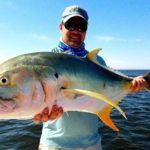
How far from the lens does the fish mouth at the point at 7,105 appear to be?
2674mm

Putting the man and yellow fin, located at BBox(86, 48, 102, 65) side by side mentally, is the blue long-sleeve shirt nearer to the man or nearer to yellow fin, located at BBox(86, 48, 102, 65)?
the man

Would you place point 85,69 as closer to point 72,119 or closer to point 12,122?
point 72,119

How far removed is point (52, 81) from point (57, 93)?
0.13m

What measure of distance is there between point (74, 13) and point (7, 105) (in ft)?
6.63

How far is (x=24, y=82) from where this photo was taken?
2791 millimetres

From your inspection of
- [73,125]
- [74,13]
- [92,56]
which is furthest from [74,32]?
[73,125]

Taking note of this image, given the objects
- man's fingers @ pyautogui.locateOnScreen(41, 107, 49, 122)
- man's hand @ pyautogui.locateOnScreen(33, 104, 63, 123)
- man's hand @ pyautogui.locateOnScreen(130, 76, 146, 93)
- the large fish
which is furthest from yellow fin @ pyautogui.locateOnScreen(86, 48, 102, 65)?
man's fingers @ pyautogui.locateOnScreen(41, 107, 49, 122)

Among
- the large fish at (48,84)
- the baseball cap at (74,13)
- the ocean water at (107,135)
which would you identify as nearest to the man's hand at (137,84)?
the large fish at (48,84)

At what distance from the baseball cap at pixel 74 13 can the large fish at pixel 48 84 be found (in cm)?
Result: 100

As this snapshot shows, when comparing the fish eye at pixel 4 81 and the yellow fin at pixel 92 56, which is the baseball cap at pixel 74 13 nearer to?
the yellow fin at pixel 92 56

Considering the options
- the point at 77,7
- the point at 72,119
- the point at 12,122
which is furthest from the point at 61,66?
the point at 12,122

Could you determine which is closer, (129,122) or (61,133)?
(61,133)

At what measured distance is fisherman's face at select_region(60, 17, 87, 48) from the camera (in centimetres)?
430

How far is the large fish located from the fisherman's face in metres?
0.92
